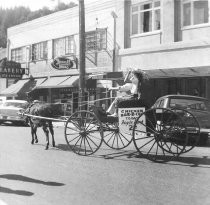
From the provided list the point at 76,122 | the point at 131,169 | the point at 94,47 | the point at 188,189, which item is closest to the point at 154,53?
the point at 94,47

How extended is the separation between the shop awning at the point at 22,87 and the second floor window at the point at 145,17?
9321mm

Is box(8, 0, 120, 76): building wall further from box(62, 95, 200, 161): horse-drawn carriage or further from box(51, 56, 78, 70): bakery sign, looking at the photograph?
box(62, 95, 200, 161): horse-drawn carriage

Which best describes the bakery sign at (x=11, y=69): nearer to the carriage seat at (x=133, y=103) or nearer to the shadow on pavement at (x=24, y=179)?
the carriage seat at (x=133, y=103)

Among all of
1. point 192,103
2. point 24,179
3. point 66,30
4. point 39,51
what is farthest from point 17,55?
point 24,179

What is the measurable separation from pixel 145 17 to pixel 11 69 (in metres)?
12.9

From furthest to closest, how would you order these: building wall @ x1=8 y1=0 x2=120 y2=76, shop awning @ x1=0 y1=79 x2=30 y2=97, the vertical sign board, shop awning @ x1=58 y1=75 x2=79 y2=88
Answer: shop awning @ x1=0 y1=79 x2=30 y2=97 < shop awning @ x1=58 y1=75 x2=79 y2=88 < building wall @ x1=8 y1=0 x2=120 y2=76 < the vertical sign board

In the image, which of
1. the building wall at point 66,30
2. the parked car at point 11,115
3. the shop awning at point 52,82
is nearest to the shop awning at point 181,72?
the building wall at point 66,30

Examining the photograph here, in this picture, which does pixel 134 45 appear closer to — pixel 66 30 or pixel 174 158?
pixel 66 30

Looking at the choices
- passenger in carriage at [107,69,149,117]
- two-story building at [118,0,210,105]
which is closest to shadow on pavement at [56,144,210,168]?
passenger in carriage at [107,69,149,117]

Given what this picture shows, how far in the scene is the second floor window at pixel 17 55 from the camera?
111 feet

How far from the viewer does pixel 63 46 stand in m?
28.6

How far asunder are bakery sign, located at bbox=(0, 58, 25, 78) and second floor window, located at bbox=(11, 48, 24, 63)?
1634 millimetres

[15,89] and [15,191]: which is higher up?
[15,89]

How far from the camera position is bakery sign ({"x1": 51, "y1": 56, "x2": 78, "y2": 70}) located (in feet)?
88.3
